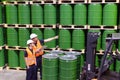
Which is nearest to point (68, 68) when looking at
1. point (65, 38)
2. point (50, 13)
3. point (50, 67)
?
point (50, 67)

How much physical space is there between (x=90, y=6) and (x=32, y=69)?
2.62 meters

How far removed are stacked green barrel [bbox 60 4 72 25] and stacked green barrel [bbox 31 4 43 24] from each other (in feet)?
2.44

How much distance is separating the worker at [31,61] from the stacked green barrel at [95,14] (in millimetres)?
2020

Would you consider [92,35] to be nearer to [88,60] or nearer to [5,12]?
[88,60]

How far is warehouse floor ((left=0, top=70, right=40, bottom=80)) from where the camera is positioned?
7.87 m

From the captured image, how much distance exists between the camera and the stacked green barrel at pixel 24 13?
27.9 ft

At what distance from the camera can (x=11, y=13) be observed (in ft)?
28.5

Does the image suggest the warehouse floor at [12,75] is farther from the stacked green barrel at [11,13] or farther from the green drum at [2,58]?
the stacked green barrel at [11,13]

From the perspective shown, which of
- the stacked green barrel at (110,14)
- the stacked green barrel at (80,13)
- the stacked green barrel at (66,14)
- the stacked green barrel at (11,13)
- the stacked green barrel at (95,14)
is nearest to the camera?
the stacked green barrel at (110,14)

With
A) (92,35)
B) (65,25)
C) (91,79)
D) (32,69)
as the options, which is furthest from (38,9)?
(91,79)

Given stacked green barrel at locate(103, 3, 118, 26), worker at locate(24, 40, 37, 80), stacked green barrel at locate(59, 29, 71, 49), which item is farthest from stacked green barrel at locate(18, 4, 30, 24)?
stacked green barrel at locate(103, 3, 118, 26)

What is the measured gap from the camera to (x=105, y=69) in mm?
5145

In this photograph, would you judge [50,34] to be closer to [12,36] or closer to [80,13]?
[80,13]

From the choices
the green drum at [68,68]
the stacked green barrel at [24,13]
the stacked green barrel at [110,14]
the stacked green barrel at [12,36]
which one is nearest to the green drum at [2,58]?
the stacked green barrel at [12,36]
